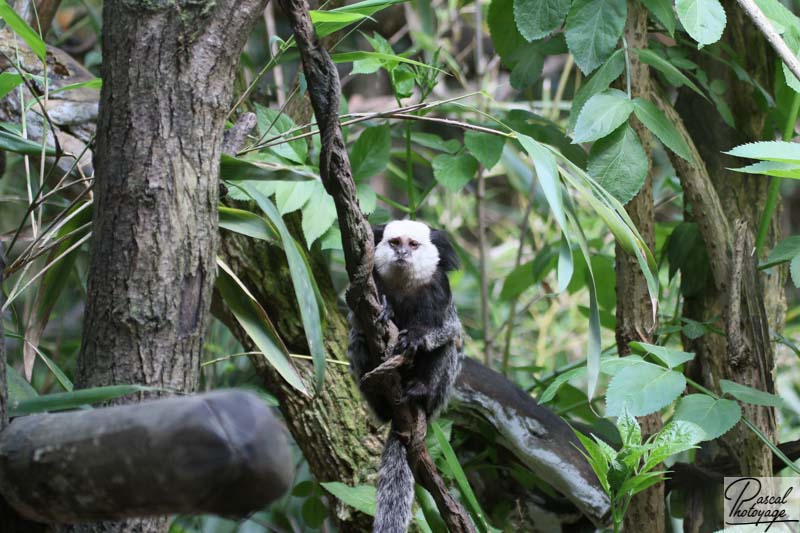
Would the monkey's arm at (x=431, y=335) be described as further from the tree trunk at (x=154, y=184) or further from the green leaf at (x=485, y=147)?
the tree trunk at (x=154, y=184)

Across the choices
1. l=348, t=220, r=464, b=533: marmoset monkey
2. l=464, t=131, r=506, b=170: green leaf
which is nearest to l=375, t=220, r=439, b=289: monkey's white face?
l=348, t=220, r=464, b=533: marmoset monkey

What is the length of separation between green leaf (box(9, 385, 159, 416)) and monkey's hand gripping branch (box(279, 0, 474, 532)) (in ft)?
1.39

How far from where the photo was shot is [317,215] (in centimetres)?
214

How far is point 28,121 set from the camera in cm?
238

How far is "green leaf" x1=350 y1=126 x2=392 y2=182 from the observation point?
2.41m

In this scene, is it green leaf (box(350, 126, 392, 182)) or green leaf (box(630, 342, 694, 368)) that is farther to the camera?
green leaf (box(350, 126, 392, 182))

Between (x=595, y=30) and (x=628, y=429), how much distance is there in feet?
3.34

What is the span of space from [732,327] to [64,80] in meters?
2.11

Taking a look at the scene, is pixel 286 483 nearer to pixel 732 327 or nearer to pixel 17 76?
pixel 17 76

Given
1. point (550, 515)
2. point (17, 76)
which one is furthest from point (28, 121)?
point (550, 515)

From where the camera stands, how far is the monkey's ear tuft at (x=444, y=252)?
2365 millimetres

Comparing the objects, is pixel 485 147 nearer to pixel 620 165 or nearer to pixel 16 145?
pixel 620 165

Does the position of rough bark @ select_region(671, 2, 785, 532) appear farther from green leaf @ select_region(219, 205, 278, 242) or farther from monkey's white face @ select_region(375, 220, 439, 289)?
green leaf @ select_region(219, 205, 278, 242)

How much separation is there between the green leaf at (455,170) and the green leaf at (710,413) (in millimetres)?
885
